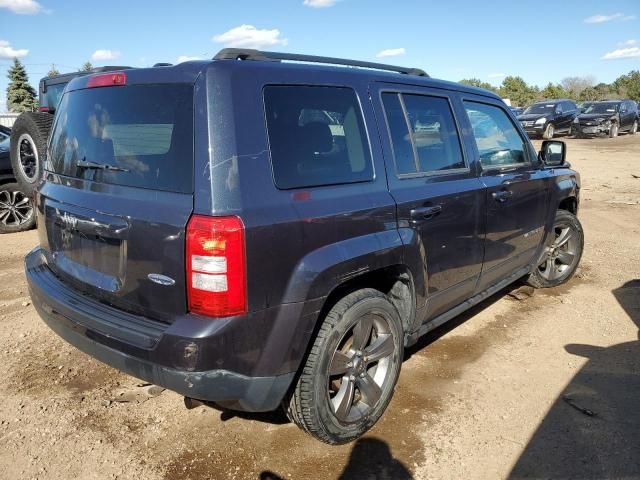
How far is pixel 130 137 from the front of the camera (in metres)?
2.44

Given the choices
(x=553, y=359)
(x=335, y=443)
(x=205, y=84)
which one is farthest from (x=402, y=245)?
(x=553, y=359)

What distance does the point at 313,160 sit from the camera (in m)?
2.49

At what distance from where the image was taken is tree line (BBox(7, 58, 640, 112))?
57.7 meters

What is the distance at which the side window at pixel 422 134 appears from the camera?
9.77 ft

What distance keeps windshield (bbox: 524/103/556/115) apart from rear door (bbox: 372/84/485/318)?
70.9 ft

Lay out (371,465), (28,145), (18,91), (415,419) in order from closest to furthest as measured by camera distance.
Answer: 1. (371,465)
2. (415,419)
3. (28,145)
4. (18,91)

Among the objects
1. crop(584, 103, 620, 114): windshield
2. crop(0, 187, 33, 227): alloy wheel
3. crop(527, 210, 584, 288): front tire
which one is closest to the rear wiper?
crop(527, 210, 584, 288): front tire

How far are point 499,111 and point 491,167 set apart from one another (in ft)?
2.24

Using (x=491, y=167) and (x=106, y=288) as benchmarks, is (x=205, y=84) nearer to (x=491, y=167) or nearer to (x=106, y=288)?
(x=106, y=288)

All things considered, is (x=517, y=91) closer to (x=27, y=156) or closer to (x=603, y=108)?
(x=603, y=108)

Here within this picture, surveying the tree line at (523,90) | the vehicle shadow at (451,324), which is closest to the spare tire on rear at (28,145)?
the vehicle shadow at (451,324)

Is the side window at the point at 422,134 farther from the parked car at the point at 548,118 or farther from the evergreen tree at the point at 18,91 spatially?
the evergreen tree at the point at 18,91

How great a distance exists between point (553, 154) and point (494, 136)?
1.01 m

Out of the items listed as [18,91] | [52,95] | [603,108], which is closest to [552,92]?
[603,108]
